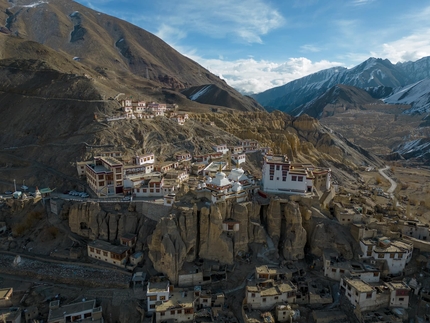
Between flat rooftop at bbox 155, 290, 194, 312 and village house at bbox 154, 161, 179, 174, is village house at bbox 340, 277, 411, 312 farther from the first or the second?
village house at bbox 154, 161, 179, 174

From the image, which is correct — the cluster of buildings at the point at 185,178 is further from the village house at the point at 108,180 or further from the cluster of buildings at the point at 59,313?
the cluster of buildings at the point at 59,313

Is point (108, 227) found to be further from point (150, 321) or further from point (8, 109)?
point (8, 109)

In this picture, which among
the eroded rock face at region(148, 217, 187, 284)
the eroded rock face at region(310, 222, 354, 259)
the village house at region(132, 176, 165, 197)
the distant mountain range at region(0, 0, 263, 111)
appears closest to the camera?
the eroded rock face at region(148, 217, 187, 284)

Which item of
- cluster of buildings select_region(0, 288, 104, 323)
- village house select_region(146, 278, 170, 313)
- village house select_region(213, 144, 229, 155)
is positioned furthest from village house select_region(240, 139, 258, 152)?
cluster of buildings select_region(0, 288, 104, 323)

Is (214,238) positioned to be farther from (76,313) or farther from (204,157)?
(204,157)

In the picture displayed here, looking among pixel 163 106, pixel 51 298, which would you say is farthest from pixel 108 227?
pixel 163 106

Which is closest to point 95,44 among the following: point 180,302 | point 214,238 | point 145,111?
point 145,111
